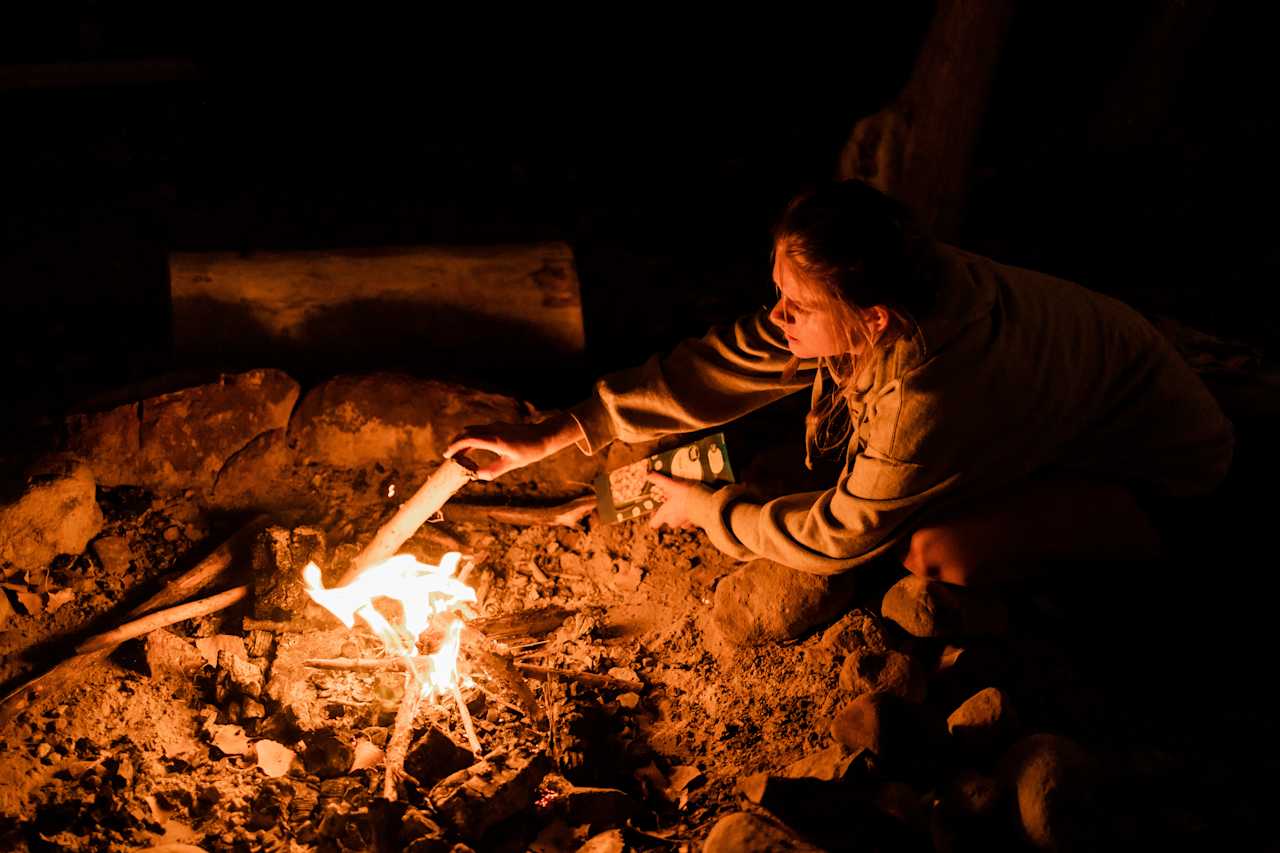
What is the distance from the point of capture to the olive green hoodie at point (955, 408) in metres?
2.40

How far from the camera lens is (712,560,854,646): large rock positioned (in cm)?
291

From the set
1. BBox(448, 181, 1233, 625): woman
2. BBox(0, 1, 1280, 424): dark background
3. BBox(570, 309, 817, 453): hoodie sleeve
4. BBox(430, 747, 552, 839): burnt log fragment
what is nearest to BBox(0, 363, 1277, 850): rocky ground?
BBox(430, 747, 552, 839): burnt log fragment

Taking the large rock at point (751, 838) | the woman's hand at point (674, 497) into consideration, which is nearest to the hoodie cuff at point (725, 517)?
the woman's hand at point (674, 497)

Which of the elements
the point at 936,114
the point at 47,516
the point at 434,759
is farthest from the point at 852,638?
the point at 936,114

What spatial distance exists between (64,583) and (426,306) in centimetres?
175

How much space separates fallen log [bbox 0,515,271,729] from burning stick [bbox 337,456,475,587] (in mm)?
455

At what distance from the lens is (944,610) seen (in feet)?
9.15

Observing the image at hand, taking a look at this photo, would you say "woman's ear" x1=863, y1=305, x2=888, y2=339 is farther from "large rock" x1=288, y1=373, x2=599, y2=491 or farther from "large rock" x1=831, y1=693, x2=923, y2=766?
"large rock" x1=288, y1=373, x2=599, y2=491

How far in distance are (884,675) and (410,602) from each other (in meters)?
1.60

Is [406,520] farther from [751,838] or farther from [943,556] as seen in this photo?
[943,556]

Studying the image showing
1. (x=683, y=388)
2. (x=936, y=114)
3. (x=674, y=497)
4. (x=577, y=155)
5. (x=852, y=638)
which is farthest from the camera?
(x=577, y=155)

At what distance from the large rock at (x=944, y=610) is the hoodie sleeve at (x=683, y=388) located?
831 mm

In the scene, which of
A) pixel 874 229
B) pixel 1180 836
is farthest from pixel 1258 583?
pixel 874 229

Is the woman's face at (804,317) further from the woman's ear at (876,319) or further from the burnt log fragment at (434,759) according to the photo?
the burnt log fragment at (434,759)
